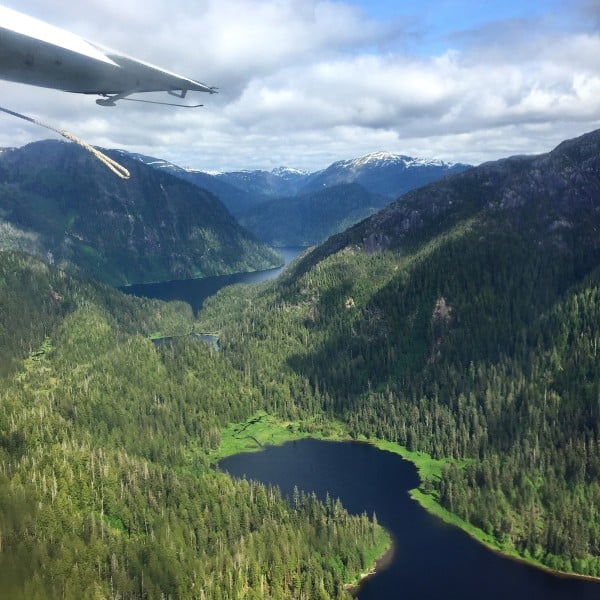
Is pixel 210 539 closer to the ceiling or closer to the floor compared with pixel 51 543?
closer to the floor

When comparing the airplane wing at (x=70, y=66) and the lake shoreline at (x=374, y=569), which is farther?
the lake shoreline at (x=374, y=569)

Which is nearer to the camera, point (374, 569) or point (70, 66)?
point (70, 66)

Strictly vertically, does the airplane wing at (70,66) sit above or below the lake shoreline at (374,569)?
above

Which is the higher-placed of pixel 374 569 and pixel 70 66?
pixel 70 66

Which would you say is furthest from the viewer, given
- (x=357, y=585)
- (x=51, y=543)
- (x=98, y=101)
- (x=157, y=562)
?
(x=357, y=585)

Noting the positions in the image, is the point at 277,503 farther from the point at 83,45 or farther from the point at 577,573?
the point at 83,45

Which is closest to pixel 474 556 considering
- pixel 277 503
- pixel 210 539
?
pixel 277 503

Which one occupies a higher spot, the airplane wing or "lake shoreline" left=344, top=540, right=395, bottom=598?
the airplane wing

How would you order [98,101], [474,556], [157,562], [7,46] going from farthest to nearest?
1. [474,556]
2. [157,562]
3. [98,101]
4. [7,46]
